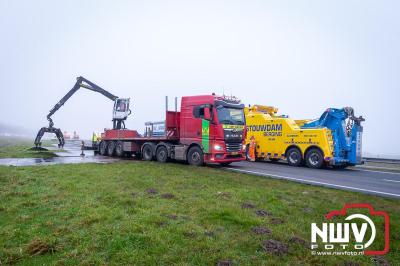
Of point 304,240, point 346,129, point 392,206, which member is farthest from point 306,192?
point 346,129

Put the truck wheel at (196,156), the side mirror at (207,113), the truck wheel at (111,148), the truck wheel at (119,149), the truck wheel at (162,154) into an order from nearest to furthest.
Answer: the side mirror at (207,113)
the truck wheel at (196,156)
the truck wheel at (162,154)
the truck wheel at (119,149)
the truck wheel at (111,148)

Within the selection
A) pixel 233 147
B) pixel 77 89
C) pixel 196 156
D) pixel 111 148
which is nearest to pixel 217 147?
pixel 233 147

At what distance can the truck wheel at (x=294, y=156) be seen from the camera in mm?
16625

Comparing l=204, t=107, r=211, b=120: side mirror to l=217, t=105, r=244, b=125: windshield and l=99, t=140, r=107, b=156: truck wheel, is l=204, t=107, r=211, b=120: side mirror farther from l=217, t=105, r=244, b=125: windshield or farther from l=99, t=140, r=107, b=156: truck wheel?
l=99, t=140, r=107, b=156: truck wheel

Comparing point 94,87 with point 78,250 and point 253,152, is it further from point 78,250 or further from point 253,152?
point 78,250

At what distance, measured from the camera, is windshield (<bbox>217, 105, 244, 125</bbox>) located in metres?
13.9

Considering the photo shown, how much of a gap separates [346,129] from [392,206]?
31.8ft

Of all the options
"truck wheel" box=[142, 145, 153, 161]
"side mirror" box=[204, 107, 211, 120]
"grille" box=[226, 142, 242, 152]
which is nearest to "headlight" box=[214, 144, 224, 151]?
"grille" box=[226, 142, 242, 152]

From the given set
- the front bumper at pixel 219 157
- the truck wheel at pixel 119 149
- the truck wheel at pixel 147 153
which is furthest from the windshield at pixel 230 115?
the truck wheel at pixel 119 149

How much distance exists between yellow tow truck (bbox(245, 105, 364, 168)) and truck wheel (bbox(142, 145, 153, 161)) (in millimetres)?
7024

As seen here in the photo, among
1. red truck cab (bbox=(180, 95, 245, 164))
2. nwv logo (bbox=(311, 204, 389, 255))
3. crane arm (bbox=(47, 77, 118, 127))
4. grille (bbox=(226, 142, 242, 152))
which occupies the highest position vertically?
crane arm (bbox=(47, 77, 118, 127))

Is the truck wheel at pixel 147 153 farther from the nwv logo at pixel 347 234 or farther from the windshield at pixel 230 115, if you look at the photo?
the nwv logo at pixel 347 234

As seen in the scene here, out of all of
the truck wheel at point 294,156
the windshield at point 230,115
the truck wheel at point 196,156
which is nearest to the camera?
the windshield at point 230,115

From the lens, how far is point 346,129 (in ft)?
53.4
